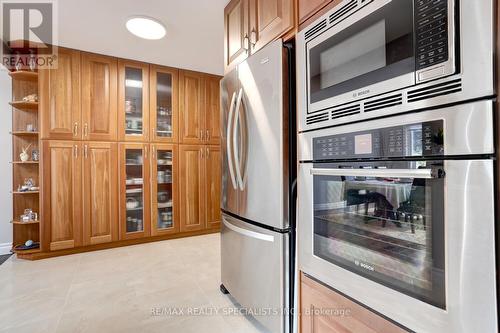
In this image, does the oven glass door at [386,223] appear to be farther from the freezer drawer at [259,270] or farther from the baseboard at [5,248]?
the baseboard at [5,248]

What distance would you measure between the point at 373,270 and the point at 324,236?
0.79 feet

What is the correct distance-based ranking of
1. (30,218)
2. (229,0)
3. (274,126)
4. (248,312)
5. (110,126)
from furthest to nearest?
(110,126)
(30,218)
(229,0)
(248,312)
(274,126)

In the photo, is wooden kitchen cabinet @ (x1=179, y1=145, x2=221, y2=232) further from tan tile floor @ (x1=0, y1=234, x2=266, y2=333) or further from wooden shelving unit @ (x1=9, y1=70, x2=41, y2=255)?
wooden shelving unit @ (x1=9, y1=70, x2=41, y2=255)

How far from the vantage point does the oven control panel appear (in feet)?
2.30

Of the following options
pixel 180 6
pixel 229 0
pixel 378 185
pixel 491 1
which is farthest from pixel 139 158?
pixel 491 1

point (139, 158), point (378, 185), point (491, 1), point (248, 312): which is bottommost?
point (248, 312)

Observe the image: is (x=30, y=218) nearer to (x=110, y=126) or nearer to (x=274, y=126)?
(x=110, y=126)

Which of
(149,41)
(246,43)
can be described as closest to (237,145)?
(246,43)

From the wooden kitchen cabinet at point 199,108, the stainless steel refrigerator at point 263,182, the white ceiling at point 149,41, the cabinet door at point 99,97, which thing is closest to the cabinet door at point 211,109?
the wooden kitchen cabinet at point 199,108

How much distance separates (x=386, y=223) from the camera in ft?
2.78

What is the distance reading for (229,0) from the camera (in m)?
1.86

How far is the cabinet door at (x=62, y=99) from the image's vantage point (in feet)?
8.75

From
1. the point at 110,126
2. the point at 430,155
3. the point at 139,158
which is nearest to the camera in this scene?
the point at 430,155

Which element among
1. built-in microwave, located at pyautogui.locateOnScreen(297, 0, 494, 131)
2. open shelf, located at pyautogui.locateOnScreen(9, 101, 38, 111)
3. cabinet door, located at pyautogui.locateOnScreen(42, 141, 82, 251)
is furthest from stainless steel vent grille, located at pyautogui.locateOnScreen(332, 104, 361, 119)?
open shelf, located at pyautogui.locateOnScreen(9, 101, 38, 111)
